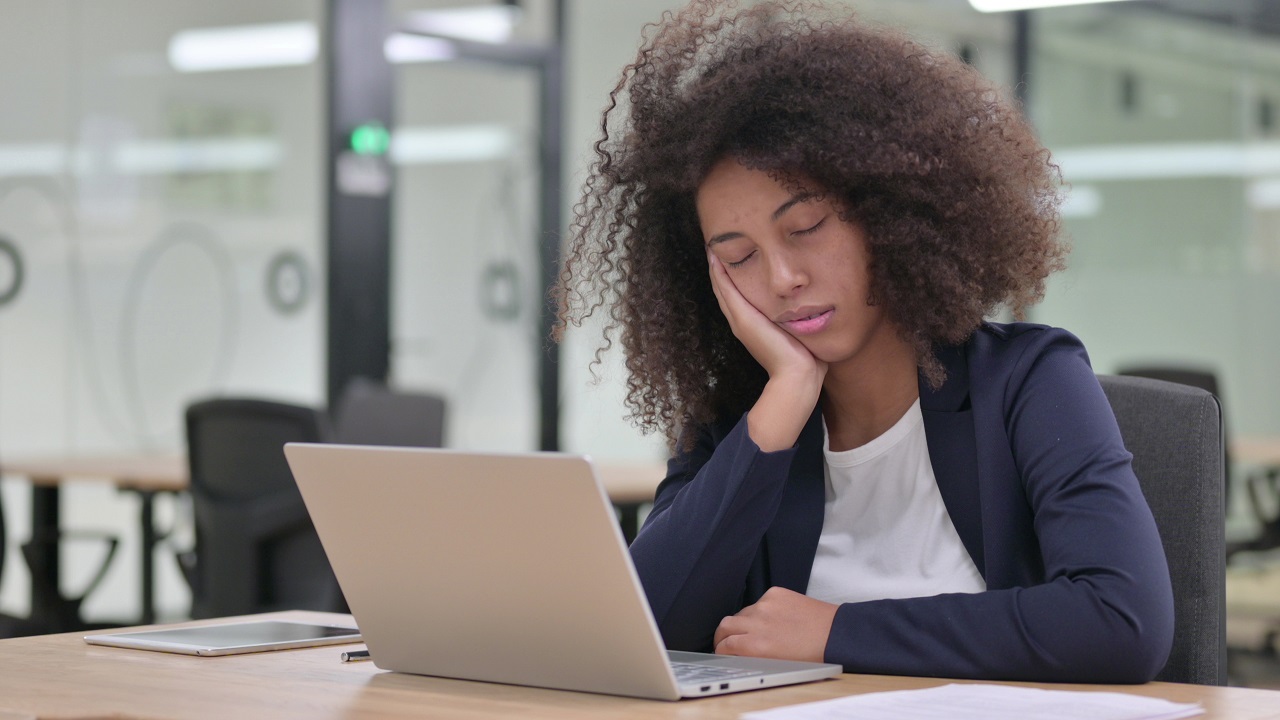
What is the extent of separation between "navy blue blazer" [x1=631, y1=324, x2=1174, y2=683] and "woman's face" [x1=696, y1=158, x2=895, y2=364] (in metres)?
0.11

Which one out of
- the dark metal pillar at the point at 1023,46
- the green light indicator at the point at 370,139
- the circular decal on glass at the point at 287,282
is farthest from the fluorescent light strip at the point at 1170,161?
the circular decal on glass at the point at 287,282

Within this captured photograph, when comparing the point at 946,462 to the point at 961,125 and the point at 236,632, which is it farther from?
the point at 236,632

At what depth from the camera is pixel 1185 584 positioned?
4.93ft

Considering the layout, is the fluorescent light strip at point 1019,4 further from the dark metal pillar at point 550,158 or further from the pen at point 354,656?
the pen at point 354,656

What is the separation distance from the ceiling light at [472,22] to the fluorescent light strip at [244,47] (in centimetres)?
48

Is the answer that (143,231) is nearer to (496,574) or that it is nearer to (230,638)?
(230,638)

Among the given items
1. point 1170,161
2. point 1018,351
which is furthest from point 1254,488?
point 1018,351

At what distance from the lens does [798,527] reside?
1.61m

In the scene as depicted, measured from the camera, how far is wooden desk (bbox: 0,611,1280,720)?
1.14 metres

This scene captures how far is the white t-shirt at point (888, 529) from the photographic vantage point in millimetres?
1537

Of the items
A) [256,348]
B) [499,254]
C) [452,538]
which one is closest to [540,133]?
[499,254]

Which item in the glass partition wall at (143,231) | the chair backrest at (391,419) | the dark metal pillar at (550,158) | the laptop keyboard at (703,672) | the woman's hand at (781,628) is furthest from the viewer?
the dark metal pillar at (550,158)

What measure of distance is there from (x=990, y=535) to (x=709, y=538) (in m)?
0.27

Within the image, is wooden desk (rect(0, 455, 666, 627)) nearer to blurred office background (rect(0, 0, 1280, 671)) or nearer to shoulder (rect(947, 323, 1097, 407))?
blurred office background (rect(0, 0, 1280, 671))
